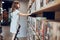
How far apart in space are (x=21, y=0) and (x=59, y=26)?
477 cm

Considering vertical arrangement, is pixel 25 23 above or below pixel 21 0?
below

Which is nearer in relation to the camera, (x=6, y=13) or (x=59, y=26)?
(x=59, y=26)

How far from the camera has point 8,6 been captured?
52.6 feet

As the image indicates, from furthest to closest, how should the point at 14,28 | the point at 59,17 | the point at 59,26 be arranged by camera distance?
the point at 14,28 → the point at 59,17 → the point at 59,26

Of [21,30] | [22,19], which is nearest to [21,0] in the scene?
[22,19]

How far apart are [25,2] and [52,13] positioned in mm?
3484

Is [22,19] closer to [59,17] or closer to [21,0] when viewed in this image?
[21,0]

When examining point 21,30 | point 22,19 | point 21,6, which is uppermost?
point 21,6

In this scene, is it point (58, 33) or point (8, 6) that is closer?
point (58, 33)

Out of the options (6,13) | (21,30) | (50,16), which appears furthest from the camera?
(6,13)

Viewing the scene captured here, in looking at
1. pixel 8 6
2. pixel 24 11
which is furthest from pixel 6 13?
pixel 24 11

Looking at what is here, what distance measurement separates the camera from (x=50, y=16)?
76.6 inches

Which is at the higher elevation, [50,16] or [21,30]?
[50,16]

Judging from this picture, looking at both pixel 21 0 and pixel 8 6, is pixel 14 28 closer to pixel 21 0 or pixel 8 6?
pixel 21 0
